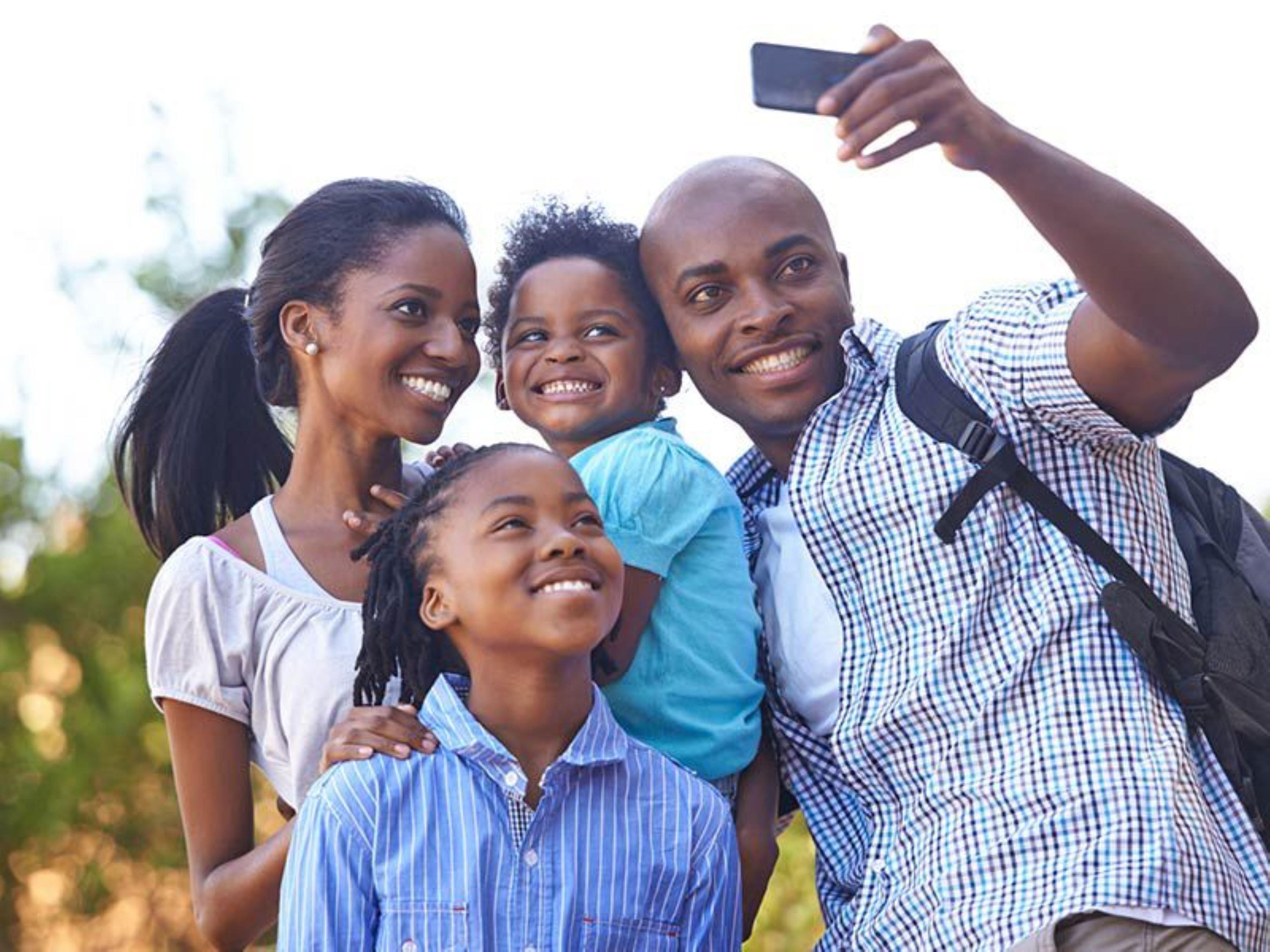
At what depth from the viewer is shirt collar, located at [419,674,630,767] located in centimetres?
296

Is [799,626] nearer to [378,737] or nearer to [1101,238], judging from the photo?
[378,737]

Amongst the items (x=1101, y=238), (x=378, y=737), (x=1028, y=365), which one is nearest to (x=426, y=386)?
(x=378, y=737)

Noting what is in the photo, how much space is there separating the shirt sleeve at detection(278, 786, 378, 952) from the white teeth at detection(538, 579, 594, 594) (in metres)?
0.53

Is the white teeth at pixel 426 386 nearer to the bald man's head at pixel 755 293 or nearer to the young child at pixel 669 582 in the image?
the young child at pixel 669 582

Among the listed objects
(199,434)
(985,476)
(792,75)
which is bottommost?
(985,476)

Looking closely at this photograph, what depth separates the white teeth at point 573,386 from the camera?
12.0 feet

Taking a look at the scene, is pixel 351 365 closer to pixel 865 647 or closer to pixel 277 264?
pixel 277 264

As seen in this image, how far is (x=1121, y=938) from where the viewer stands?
2.70 metres

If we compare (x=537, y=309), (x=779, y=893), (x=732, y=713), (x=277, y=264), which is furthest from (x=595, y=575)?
(x=779, y=893)

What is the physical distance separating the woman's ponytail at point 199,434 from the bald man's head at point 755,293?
107 centimetres

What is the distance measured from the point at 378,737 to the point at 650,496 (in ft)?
2.29

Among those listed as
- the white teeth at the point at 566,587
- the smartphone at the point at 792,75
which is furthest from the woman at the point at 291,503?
the smartphone at the point at 792,75

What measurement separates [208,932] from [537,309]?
149 centimetres

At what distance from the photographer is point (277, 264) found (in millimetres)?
3725
